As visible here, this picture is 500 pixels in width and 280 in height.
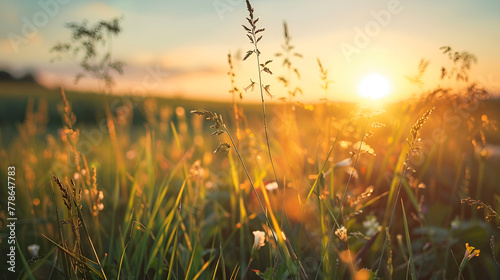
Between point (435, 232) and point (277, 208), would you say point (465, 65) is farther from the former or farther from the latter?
point (277, 208)

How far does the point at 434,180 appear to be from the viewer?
2596mm

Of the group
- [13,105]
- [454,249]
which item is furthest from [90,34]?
[13,105]

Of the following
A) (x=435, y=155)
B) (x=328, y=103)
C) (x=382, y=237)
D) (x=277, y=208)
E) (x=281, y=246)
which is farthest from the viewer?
(x=435, y=155)

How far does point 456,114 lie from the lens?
223cm

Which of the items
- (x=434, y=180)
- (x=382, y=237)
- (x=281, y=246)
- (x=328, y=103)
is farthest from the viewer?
(x=434, y=180)

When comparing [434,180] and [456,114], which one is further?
[434,180]

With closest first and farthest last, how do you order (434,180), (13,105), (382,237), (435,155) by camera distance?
(382,237)
(434,180)
(435,155)
(13,105)

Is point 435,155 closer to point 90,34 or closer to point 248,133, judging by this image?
point 248,133

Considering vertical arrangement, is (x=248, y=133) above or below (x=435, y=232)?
above

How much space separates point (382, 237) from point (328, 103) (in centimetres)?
77

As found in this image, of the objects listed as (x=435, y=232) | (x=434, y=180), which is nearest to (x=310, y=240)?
(x=435, y=232)

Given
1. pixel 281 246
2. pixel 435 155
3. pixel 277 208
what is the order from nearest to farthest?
pixel 281 246
pixel 277 208
pixel 435 155

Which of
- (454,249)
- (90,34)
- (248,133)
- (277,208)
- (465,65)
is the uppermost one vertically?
(90,34)

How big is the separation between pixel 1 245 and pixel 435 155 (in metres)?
3.01
